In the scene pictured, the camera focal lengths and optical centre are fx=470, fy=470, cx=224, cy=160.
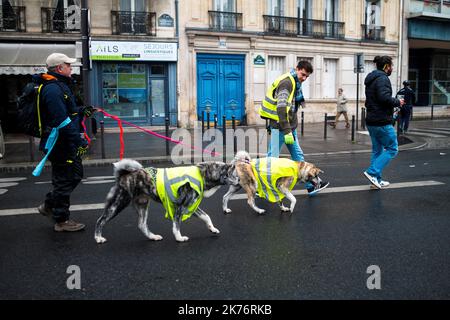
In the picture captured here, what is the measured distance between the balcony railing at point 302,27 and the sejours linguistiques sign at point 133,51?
203 inches

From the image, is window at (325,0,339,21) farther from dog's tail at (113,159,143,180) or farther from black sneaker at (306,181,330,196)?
dog's tail at (113,159,143,180)

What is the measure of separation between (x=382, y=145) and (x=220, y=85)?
15.7m

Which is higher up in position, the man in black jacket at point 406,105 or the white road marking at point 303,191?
the man in black jacket at point 406,105

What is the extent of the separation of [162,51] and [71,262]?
17355 mm

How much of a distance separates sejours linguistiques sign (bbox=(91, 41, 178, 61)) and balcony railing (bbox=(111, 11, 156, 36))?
1.93 ft

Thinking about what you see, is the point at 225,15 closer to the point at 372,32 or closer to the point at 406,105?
the point at 372,32

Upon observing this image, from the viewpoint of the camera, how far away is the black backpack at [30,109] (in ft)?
15.9

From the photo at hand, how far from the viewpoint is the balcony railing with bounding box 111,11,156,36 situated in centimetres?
1992

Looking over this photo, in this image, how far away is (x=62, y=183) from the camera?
5035 mm

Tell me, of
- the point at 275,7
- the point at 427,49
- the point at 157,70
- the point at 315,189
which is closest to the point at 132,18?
the point at 157,70

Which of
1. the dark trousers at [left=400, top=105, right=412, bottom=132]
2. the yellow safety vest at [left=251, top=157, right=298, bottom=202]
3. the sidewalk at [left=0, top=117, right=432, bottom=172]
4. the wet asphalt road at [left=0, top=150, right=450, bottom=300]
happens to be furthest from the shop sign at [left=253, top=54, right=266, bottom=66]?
the yellow safety vest at [left=251, top=157, right=298, bottom=202]

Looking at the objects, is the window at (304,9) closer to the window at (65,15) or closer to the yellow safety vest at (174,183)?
the window at (65,15)

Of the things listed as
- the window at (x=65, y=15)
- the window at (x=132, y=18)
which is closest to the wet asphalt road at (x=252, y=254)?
the window at (x=65, y=15)
